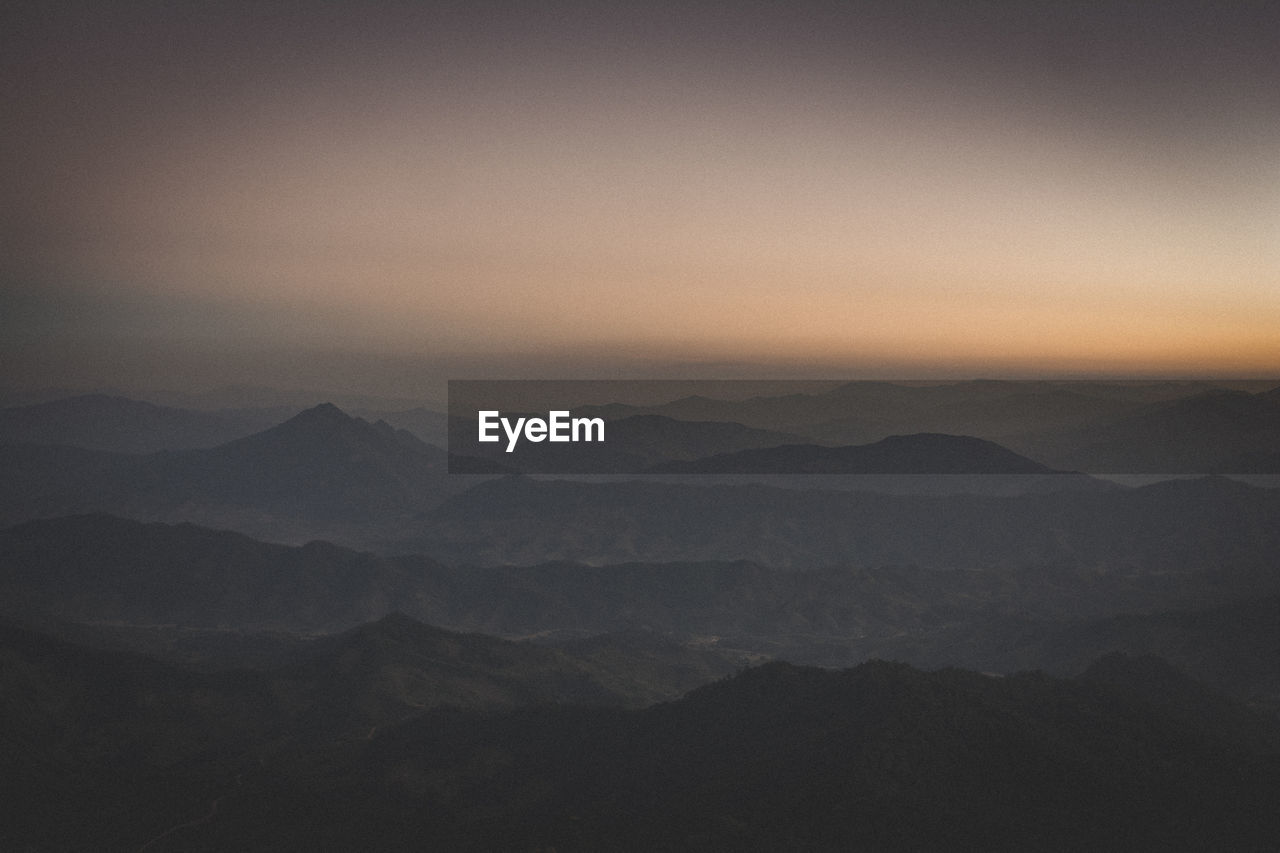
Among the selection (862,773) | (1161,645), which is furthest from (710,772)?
(1161,645)

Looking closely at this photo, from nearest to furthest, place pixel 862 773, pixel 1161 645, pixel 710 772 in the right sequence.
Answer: pixel 862 773 → pixel 710 772 → pixel 1161 645

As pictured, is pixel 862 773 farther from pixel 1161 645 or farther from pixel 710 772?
pixel 1161 645

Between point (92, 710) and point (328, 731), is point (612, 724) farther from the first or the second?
point (92, 710)

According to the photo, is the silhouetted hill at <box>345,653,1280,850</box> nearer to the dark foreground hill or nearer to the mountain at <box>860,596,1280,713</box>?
the dark foreground hill

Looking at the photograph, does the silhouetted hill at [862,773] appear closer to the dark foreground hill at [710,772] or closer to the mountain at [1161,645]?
the dark foreground hill at [710,772]

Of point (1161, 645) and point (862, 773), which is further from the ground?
point (862, 773)

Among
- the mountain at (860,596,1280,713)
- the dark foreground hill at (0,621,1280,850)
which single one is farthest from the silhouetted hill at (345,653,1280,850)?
the mountain at (860,596,1280,713)

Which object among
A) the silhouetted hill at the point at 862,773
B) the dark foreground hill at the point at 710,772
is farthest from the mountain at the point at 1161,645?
the silhouetted hill at the point at 862,773

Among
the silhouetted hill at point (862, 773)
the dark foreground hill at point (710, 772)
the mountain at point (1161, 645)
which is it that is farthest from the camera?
the mountain at point (1161, 645)
